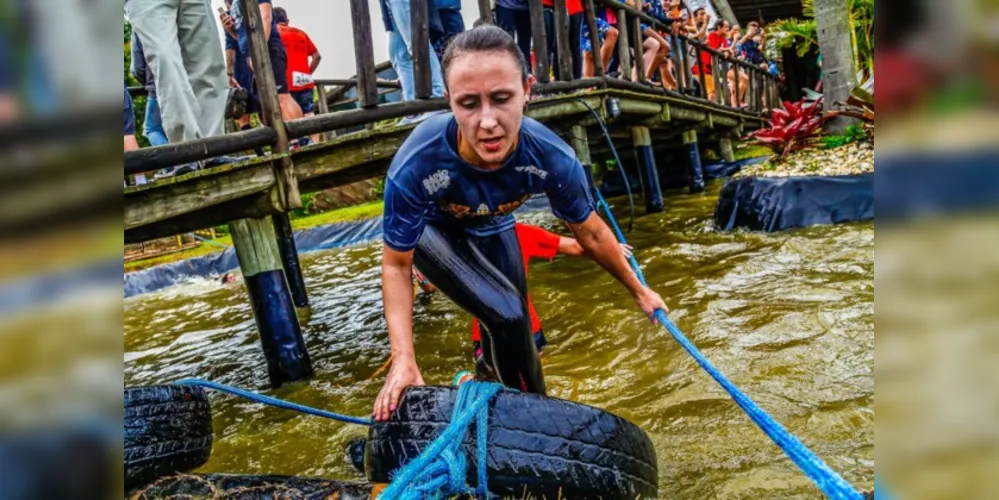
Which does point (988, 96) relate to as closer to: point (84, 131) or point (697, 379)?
point (84, 131)

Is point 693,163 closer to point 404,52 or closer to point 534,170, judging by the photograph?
point 404,52

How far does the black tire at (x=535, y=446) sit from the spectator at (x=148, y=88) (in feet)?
10.6

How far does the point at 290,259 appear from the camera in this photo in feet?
22.4

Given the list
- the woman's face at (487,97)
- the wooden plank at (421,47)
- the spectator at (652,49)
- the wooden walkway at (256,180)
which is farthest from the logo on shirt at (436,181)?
the spectator at (652,49)

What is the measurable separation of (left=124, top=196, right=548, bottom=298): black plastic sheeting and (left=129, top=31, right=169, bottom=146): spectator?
656 cm

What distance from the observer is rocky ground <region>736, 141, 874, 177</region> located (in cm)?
642

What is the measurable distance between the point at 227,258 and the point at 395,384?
36.6ft

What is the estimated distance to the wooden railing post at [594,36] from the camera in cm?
652

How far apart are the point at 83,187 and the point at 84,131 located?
0.12 feet

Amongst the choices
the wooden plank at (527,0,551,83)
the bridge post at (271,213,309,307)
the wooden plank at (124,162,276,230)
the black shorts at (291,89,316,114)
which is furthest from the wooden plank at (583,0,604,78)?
the wooden plank at (124,162,276,230)

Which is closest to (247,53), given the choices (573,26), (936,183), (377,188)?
(573,26)

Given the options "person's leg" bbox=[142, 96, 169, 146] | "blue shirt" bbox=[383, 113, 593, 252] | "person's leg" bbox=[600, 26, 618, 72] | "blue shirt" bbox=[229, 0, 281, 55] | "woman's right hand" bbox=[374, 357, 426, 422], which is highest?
"blue shirt" bbox=[229, 0, 281, 55]

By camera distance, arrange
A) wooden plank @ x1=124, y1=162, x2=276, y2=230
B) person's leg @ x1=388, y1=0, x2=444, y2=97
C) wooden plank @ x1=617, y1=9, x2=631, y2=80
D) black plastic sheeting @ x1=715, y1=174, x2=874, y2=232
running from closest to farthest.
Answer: wooden plank @ x1=124, y1=162, x2=276, y2=230, person's leg @ x1=388, y1=0, x2=444, y2=97, black plastic sheeting @ x1=715, y1=174, x2=874, y2=232, wooden plank @ x1=617, y1=9, x2=631, y2=80

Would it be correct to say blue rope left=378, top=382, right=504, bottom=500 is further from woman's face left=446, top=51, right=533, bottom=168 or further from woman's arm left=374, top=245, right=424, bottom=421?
A: woman's face left=446, top=51, right=533, bottom=168
